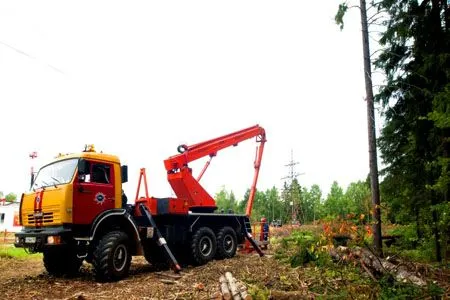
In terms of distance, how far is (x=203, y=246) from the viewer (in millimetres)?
12539

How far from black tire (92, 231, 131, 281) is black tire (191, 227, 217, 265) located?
277 cm

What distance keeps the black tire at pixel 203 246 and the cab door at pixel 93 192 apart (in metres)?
3.20

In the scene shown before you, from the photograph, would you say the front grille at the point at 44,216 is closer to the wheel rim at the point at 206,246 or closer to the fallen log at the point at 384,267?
the wheel rim at the point at 206,246

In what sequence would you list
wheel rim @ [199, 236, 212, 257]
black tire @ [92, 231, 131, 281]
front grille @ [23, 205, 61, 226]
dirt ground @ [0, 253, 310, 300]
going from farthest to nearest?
wheel rim @ [199, 236, 212, 257]
front grille @ [23, 205, 61, 226]
black tire @ [92, 231, 131, 281]
dirt ground @ [0, 253, 310, 300]

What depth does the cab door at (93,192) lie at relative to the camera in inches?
362

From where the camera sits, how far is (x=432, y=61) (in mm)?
Answer: 10953

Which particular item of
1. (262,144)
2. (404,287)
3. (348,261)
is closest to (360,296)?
(404,287)

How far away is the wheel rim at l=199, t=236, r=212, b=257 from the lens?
1248cm

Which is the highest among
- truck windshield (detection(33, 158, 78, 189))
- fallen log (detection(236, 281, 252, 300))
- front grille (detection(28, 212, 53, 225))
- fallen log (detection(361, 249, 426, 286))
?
truck windshield (detection(33, 158, 78, 189))

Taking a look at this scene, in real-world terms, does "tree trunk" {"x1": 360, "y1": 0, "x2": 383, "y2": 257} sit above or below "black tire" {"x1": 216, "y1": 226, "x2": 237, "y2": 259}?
above

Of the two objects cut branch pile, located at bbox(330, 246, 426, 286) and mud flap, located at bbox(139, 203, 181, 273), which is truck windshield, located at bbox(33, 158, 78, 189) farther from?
cut branch pile, located at bbox(330, 246, 426, 286)

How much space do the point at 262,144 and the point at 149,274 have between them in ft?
24.7

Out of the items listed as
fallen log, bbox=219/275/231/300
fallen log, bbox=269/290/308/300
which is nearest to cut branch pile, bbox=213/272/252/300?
fallen log, bbox=219/275/231/300

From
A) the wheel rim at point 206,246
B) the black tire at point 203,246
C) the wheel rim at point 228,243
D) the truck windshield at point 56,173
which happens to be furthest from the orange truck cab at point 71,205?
the wheel rim at point 228,243
